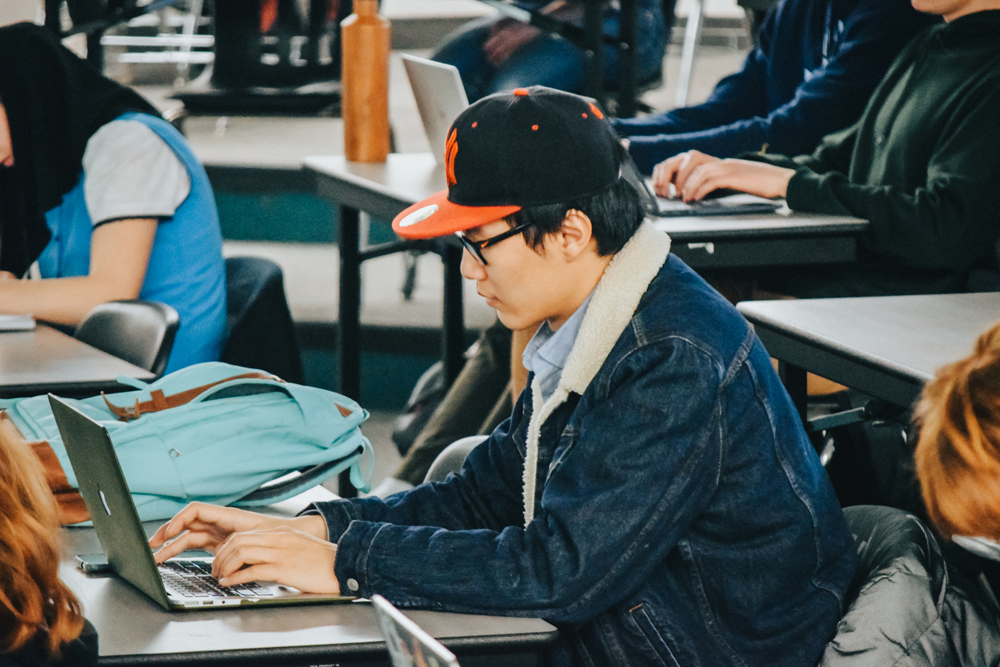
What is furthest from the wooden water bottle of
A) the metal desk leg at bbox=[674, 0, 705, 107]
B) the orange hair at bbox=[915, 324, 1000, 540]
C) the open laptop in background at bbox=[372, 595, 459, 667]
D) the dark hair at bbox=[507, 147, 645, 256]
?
the metal desk leg at bbox=[674, 0, 705, 107]

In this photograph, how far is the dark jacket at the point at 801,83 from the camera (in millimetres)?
2811

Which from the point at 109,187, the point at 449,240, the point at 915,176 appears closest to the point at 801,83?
the point at 915,176

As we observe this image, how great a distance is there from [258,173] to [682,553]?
3847mm

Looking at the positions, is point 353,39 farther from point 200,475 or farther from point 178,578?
point 178,578

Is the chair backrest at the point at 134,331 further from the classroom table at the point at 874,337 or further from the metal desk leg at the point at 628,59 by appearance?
the metal desk leg at the point at 628,59

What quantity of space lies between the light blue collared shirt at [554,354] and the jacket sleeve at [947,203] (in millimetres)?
1115

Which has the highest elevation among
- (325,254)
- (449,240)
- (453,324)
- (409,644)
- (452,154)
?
(452,154)

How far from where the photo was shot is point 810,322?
187cm

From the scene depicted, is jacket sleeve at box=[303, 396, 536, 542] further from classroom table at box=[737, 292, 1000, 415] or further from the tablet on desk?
the tablet on desk

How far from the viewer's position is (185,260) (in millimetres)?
2475

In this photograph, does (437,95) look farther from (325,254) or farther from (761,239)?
(325,254)

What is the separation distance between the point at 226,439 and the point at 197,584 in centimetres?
30

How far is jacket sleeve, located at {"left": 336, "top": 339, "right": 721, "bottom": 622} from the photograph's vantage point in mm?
1214

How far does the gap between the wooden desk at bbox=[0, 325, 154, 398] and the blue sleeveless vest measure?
0.97 feet
